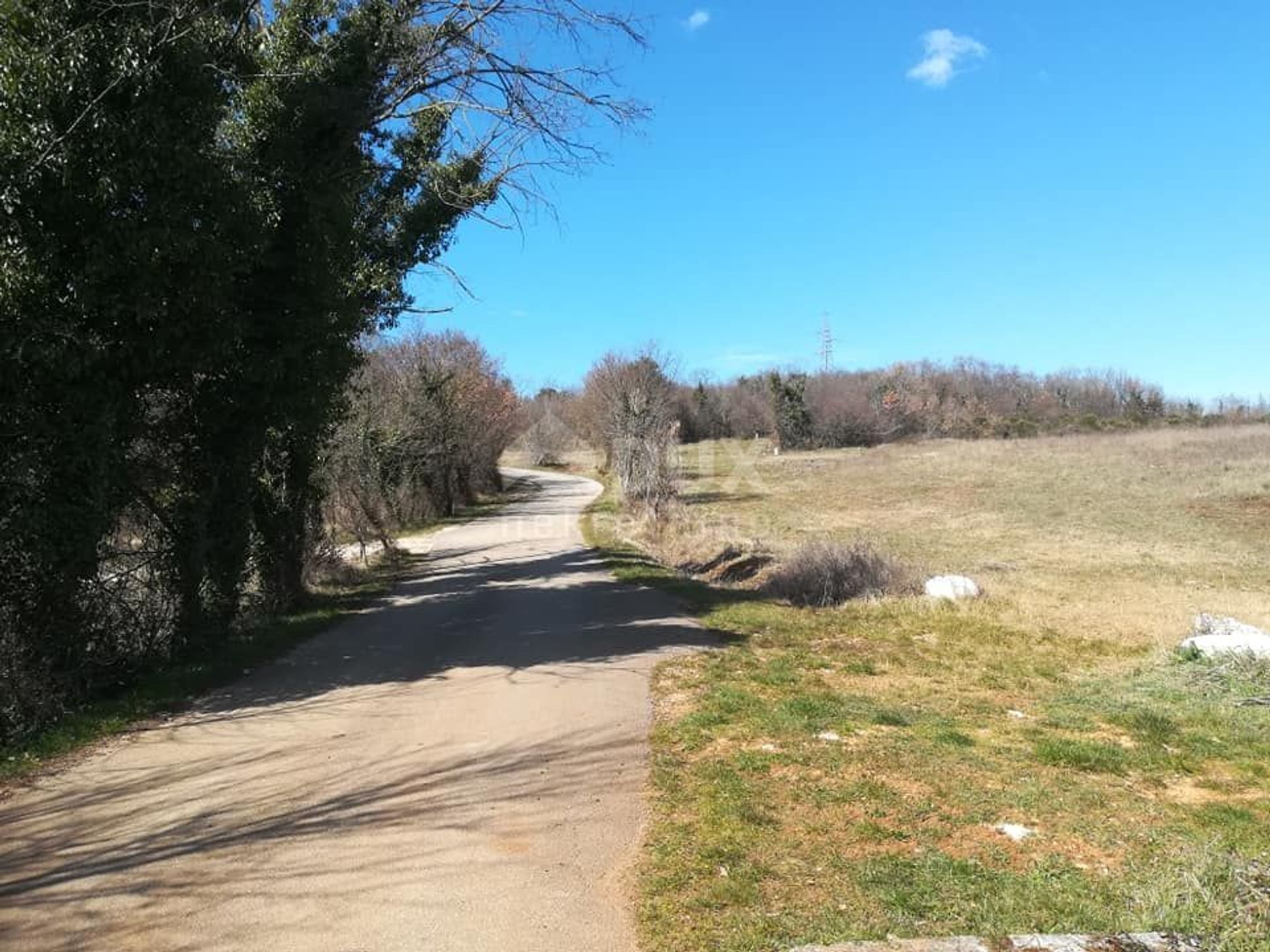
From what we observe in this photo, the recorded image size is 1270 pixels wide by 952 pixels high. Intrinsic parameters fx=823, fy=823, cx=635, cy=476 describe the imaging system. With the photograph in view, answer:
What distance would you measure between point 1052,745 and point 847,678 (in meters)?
2.50

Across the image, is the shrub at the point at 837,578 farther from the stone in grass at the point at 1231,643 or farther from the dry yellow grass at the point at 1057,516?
the stone in grass at the point at 1231,643

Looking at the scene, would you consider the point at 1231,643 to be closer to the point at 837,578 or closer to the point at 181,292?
the point at 837,578

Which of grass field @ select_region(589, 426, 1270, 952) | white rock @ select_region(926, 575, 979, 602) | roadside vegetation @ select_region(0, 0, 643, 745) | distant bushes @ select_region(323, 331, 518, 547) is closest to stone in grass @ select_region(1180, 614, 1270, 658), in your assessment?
grass field @ select_region(589, 426, 1270, 952)

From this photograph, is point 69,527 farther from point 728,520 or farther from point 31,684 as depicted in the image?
point 728,520

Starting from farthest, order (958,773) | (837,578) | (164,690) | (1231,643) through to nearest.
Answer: (837,578) → (1231,643) → (164,690) → (958,773)

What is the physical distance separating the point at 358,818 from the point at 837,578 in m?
10.4

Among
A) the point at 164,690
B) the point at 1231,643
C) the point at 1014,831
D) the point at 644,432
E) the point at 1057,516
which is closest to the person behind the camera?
the point at 1014,831

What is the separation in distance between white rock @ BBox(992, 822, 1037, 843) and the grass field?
3 centimetres

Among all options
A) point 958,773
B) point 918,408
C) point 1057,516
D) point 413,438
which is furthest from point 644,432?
point 918,408

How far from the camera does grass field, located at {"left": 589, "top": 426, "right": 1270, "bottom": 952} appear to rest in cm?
362

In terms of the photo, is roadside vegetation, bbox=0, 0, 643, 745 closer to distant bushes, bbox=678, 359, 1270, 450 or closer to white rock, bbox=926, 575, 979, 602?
white rock, bbox=926, 575, 979, 602

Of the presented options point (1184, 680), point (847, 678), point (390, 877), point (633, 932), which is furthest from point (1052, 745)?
point (390, 877)

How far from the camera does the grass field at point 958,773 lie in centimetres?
362

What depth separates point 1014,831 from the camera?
4527mm
